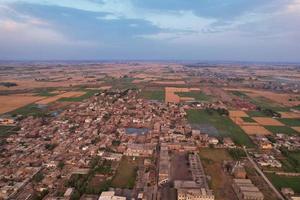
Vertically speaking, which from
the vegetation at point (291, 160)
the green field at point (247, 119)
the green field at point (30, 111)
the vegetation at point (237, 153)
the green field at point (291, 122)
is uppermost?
the green field at point (30, 111)

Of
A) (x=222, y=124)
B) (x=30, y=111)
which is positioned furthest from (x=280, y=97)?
(x=30, y=111)

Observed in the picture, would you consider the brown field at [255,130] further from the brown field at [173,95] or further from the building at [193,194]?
the brown field at [173,95]

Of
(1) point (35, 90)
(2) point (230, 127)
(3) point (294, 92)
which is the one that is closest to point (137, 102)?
(2) point (230, 127)

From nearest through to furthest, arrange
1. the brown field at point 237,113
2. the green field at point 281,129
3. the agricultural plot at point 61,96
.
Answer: the green field at point 281,129, the brown field at point 237,113, the agricultural plot at point 61,96

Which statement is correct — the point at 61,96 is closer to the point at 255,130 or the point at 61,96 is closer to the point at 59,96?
the point at 59,96

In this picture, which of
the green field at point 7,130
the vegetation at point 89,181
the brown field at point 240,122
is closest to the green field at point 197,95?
→ the brown field at point 240,122
